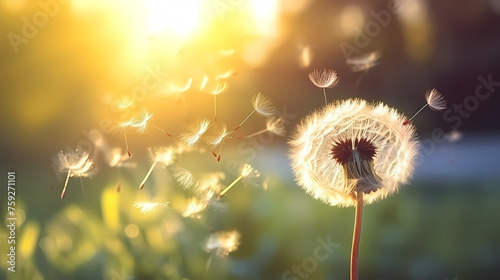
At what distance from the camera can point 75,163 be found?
4.49 ft

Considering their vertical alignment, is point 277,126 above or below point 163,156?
below

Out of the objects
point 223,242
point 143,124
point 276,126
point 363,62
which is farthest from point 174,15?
point 223,242

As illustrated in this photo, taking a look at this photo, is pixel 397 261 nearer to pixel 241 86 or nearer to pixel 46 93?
pixel 241 86

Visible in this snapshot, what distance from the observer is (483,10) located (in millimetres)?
1254

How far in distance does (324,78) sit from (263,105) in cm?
18

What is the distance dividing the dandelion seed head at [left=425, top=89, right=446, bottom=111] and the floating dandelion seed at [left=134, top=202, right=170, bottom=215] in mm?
753

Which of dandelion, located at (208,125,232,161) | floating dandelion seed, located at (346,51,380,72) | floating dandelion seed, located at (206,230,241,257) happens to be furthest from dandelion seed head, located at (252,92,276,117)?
floating dandelion seed, located at (206,230,241,257)

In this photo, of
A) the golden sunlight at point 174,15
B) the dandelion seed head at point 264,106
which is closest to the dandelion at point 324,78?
the dandelion seed head at point 264,106

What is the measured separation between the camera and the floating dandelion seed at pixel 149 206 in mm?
1337

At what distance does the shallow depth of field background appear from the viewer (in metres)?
1.27

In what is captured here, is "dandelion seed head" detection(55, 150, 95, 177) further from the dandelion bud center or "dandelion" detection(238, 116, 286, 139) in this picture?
the dandelion bud center

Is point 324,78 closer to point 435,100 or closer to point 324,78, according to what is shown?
point 324,78

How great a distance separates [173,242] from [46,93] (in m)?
0.55

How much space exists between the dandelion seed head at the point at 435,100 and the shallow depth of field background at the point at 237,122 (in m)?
0.01
